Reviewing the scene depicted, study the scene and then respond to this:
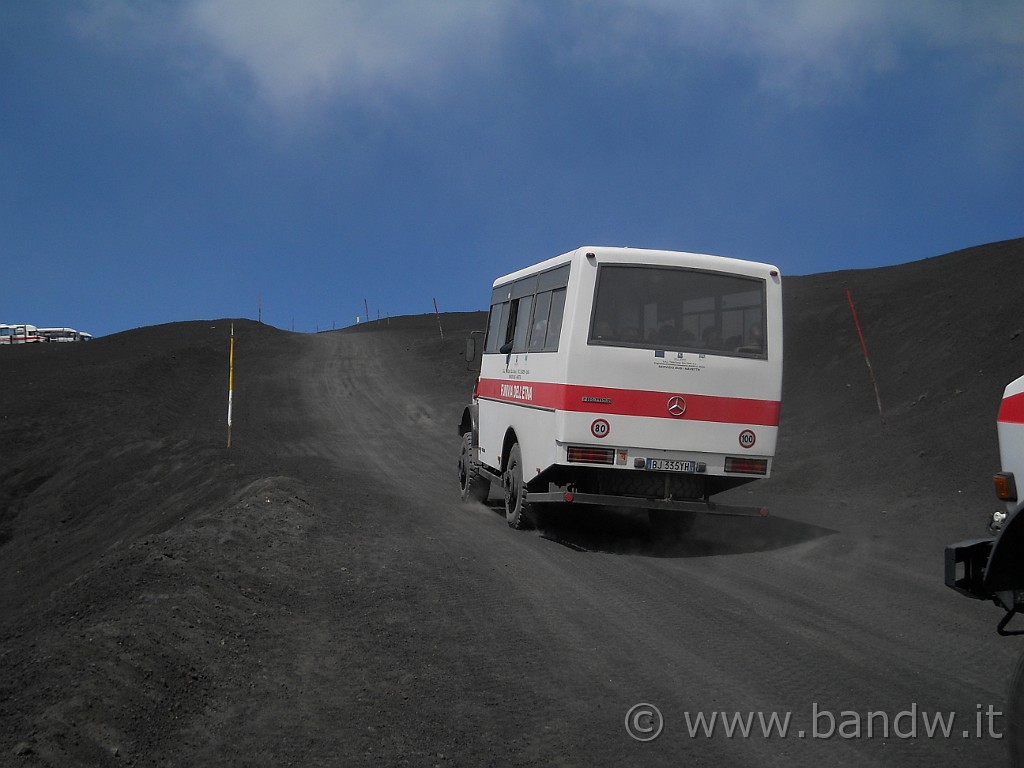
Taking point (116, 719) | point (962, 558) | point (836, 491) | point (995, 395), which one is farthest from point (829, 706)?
point (995, 395)

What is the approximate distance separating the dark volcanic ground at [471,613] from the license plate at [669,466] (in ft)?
3.21

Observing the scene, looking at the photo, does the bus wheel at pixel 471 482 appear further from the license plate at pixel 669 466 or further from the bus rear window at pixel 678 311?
the bus rear window at pixel 678 311

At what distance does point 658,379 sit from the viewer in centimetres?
991

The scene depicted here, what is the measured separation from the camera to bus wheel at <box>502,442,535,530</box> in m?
11.1

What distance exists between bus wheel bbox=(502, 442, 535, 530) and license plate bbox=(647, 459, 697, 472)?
1792mm

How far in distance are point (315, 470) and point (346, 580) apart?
7190mm

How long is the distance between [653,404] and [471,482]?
493cm

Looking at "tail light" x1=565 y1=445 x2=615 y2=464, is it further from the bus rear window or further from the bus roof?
the bus roof

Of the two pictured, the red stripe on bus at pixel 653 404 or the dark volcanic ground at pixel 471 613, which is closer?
the dark volcanic ground at pixel 471 613

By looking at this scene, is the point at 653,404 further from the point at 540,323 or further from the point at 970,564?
the point at 970,564

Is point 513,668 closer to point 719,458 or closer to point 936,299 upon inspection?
point 719,458

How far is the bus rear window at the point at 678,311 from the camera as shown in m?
9.89

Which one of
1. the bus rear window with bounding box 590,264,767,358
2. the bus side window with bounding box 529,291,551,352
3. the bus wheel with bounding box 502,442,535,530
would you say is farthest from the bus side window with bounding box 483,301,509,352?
the bus rear window with bounding box 590,264,767,358

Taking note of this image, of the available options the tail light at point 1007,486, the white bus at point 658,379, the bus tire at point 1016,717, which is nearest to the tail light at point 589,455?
the white bus at point 658,379
